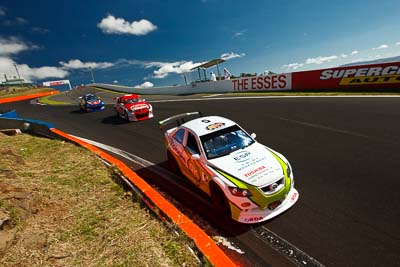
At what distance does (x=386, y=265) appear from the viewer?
3006 mm

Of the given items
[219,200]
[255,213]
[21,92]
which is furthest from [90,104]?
[21,92]

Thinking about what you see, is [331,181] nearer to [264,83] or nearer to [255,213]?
[255,213]

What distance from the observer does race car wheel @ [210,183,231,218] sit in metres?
4.22

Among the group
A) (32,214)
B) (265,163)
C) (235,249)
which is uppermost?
(265,163)

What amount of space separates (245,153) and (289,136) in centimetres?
399

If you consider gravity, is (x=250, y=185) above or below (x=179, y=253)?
above

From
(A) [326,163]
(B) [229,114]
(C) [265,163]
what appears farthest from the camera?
(B) [229,114]

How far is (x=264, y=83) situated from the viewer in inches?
803

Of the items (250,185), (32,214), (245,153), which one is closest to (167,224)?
(250,185)

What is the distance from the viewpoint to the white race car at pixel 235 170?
13.1 ft

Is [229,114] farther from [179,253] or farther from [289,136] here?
[179,253]

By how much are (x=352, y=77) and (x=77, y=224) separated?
17.2 meters

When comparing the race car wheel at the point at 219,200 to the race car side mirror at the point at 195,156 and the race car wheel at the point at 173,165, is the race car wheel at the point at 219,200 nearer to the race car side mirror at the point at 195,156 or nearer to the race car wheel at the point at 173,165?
the race car side mirror at the point at 195,156

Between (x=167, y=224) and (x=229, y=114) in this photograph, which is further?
(x=229, y=114)
